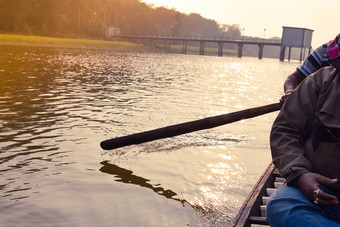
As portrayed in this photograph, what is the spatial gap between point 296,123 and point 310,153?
22 cm

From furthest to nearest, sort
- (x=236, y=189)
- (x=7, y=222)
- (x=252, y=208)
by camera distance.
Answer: (x=236, y=189) < (x=7, y=222) < (x=252, y=208)

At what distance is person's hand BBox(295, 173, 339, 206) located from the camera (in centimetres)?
232

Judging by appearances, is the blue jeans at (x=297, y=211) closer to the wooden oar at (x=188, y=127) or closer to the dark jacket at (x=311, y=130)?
the dark jacket at (x=311, y=130)

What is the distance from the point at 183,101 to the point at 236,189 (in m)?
10.2

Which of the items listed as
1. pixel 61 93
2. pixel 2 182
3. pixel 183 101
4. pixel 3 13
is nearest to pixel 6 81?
pixel 61 93

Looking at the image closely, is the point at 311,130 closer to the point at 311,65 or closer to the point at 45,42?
the point at 311,65

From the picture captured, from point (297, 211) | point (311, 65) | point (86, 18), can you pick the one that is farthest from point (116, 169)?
point (86, 18)

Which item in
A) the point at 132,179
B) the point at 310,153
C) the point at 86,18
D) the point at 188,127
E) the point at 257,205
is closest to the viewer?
the point at 310,153

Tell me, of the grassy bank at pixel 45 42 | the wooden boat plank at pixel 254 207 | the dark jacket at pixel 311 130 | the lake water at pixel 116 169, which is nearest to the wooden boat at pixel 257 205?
the wooden boat plank at pixel 254 207

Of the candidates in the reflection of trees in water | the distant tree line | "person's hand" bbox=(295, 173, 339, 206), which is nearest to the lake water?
the reflection of trees in water

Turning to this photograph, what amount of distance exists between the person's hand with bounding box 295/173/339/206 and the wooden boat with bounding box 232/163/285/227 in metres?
1.09

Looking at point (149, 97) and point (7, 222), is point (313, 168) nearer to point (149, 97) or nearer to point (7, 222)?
point (7, 222)

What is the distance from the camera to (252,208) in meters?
3.80

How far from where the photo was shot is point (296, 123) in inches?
102
